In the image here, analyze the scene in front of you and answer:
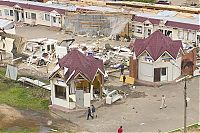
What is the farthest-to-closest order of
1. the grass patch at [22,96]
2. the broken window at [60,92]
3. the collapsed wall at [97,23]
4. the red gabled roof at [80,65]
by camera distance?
1. the collapsed wall at [97,23]
2. the grass patch at [22,96]
3. the broken window at [60,92]
4. the red gabled roof at [80,65]

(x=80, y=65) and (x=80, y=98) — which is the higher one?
(x=80, y=65)

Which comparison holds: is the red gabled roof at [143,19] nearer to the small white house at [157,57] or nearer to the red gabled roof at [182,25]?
the red gabled roof at [182,25]

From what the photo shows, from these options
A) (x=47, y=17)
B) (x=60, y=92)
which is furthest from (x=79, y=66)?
(x=47, y=17)

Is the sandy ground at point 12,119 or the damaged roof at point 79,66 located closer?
the sandy ground at point 12,119

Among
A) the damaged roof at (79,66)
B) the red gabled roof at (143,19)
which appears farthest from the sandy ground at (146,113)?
the red gabled roof at (143,19)

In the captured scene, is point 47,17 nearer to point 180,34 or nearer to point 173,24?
point 173,24

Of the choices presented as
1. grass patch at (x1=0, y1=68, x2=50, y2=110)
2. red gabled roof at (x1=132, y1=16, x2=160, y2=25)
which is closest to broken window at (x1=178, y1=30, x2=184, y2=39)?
red gabled roof at (x1=132, y1=16, x2=160, y2=25)

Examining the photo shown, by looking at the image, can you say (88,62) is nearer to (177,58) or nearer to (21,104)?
(21,104)
